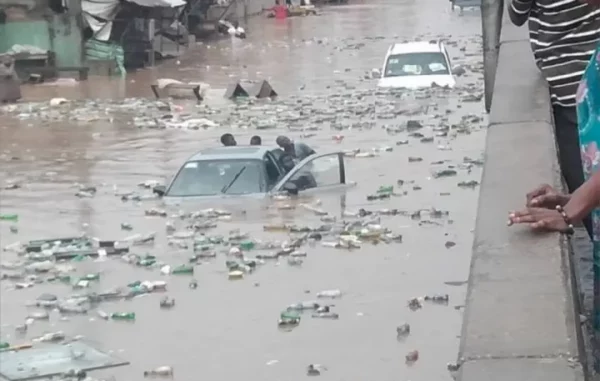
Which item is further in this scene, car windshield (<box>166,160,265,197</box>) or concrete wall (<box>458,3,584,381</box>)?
car windshield (<box>166,160,265,197</box>)

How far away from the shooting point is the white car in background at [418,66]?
101 ft

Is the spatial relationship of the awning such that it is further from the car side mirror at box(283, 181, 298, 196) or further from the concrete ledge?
the concrete ledge

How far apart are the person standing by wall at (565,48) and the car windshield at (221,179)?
42.8 ft

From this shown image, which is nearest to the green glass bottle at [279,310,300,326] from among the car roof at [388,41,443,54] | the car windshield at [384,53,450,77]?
the car roof at [388,41,443,54]

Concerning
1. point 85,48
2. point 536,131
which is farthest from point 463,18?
point 536,131

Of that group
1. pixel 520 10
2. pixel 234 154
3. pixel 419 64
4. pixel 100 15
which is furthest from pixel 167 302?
pixel 100 15

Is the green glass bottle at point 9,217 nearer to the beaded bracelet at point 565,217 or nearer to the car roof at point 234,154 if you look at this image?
the car roof at point 234,154

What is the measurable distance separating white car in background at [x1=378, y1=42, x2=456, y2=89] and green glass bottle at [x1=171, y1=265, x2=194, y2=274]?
1634 cm

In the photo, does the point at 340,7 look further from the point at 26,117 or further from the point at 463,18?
the point at 26,117

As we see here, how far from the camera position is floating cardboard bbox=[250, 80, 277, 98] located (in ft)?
107

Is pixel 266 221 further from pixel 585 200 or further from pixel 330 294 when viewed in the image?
pixel 585 200

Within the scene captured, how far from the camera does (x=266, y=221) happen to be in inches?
681

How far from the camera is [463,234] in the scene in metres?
16.6

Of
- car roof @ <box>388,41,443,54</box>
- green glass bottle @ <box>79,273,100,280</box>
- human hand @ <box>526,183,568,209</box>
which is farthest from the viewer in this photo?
car roof @ <box>388,41,443,54</box>
